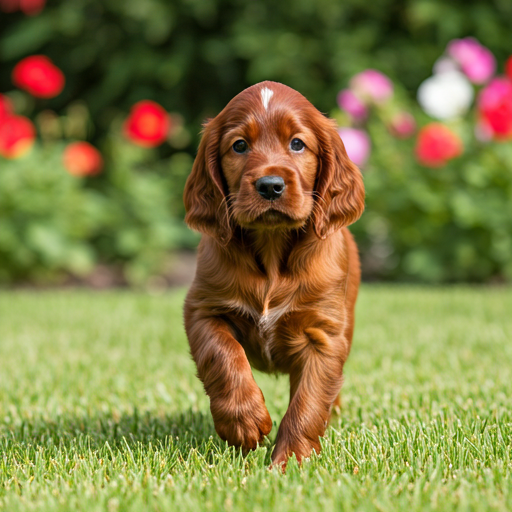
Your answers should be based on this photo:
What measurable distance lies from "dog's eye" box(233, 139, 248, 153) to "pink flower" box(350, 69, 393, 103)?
5622 millimetres

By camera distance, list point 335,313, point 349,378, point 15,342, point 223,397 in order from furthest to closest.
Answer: point 15,342
point 349,378
point 335,313
point 223,397

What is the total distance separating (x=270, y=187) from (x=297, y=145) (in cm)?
29

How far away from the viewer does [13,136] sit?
746 cm

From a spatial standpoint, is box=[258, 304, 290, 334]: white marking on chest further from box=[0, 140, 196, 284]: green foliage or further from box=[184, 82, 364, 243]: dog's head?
box=[0, 140, 196, 284]: green foliage

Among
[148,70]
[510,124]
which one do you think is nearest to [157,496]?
[510,124]

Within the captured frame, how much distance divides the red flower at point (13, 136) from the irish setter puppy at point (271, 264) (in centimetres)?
545

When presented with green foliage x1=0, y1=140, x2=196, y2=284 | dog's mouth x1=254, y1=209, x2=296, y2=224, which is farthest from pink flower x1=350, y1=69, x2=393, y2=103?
dog's mouth x1=254, y1=209, x2=296, y2=224

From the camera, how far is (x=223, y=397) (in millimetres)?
2258

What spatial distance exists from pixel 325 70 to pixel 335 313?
25.0 ft

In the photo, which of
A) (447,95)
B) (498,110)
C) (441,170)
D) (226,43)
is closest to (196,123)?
(226,43)

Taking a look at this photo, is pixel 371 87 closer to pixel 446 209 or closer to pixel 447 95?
pixel 447 95

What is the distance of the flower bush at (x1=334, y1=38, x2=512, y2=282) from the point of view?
7.14 meters

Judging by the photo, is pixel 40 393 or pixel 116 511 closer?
pixel 116 511

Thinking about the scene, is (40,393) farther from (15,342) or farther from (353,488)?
(353,488)
